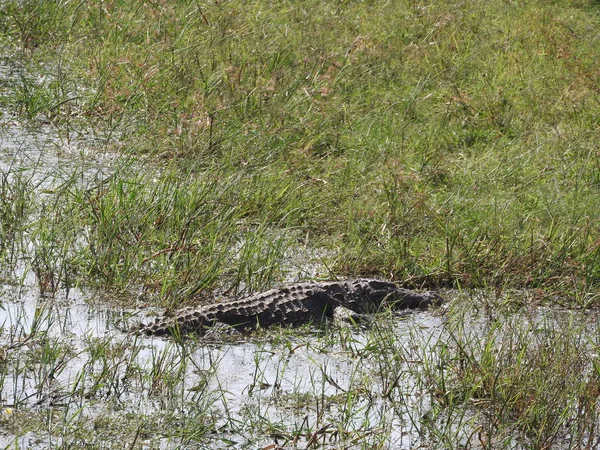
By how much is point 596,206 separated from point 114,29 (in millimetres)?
4103

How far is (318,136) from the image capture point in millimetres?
7223

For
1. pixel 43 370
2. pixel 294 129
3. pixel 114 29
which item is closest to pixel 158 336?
pixel 43 370

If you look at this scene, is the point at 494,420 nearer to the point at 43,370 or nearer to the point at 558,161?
the point at 43,370

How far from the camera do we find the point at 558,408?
13.2 ft

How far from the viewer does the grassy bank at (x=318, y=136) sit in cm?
573

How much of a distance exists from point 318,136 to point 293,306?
237 cm

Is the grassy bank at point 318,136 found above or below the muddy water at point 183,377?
above

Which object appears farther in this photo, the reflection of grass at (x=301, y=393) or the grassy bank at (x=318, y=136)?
the grassy bank at (x=318, y=136)

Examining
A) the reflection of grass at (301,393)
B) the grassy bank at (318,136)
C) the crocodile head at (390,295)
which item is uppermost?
the grassy bank at (318,136)

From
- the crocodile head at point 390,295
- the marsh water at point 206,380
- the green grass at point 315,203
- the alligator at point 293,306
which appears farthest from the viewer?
the crocodile head at point 390,295

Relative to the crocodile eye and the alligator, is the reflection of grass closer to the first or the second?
the alligator

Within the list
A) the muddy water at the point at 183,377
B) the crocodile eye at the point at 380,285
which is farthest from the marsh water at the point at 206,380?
the crocodile eye at the point at 380,285

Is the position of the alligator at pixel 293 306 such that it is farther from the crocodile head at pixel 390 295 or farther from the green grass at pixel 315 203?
the green grass at pixel 315 203

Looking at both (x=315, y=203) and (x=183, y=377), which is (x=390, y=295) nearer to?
(x=315, y=203)
